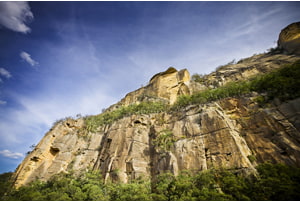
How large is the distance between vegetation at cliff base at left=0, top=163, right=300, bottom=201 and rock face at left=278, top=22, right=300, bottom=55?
34949mm

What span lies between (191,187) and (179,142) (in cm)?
744

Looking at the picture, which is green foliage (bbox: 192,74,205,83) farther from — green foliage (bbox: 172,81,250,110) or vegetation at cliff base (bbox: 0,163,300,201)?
vegetation at cliff base (bbox: 0,163,300,201)

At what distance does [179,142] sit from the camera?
22688 millimetres

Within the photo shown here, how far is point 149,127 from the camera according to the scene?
95.7 feet

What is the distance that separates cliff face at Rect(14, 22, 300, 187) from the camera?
17.6 metres

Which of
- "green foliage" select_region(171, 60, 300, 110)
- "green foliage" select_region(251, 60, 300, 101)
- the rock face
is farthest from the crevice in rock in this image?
Result: the rock face

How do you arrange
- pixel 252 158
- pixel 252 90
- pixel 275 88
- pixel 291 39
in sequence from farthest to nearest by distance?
pixel 291 39 → pixel 252 90 → pixel 275 88 → pixel 252 158

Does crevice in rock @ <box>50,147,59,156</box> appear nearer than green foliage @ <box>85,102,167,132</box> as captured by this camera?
Yes

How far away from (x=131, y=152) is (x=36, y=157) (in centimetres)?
1774

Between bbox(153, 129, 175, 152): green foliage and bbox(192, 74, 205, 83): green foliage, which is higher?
bbox(192, 74, 205, 83): green foliage

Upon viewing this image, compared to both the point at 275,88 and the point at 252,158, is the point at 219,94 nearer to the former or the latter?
the point at 275,88

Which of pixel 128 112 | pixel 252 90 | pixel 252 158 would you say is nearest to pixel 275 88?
pixel 252 90

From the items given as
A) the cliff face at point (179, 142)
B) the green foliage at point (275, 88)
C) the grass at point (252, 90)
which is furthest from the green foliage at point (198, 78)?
the green foliage at point (275, 88)

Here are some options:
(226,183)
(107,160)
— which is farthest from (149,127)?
(226,183)
